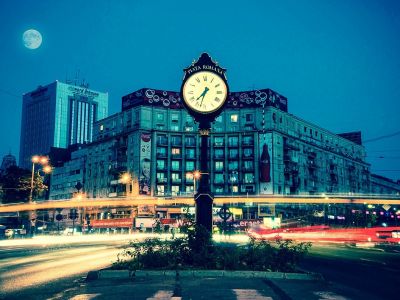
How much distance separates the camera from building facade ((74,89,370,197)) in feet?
266

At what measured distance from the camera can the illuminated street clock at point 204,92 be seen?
15.1 m

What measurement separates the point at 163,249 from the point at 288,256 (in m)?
3.95

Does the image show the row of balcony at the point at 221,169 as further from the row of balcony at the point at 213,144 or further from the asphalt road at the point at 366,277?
the asphalt road at the point at 366,277

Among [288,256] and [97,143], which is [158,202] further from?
[288,256]

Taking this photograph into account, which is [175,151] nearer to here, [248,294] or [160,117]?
[160,117]

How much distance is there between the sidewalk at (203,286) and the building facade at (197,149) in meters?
66.6

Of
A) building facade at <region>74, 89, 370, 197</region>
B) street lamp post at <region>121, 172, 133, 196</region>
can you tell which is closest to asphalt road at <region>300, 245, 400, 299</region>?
building facade at <region>74, 89, 370, 197</region>

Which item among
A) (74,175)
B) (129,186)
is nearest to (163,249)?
(129,186)

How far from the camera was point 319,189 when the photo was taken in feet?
308

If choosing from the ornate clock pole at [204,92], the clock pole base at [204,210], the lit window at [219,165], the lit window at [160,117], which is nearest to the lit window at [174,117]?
the lit window at [160,117]

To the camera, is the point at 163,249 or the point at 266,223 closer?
the point at 163,249

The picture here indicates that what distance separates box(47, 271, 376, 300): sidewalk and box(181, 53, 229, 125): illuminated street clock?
573cm

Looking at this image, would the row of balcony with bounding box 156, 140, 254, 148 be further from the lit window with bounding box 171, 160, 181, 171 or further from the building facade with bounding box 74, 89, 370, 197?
the lit window with bounding box 171, 160, 181, 171

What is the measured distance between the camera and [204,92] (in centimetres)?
1521
